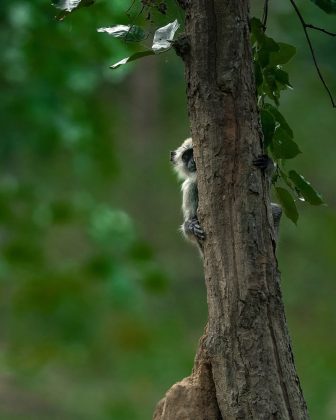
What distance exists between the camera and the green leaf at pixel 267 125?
459 centimetres

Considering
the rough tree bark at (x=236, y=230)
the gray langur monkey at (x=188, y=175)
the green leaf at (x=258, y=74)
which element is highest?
the gray langur monkey at (x=188, y=175)

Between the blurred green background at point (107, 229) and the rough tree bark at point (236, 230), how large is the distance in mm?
376

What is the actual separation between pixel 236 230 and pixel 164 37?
0.82m

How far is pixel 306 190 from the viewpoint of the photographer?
Result: 473 centimetres

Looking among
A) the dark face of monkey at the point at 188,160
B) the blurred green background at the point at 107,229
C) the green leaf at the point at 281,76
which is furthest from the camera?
the blurred green background at the point at 107,229

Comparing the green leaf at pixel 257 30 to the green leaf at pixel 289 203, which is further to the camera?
the green leaf at pixel 289 203

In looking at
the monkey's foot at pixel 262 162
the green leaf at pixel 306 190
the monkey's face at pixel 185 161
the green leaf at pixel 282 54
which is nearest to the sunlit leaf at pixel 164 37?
the green leaf at pixel 282 54

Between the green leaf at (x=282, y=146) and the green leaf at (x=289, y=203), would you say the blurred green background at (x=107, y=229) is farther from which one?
the green leaf at (x=289, y=203)

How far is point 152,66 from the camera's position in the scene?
55.9 ft

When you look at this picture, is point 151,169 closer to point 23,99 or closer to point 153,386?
point 153,386

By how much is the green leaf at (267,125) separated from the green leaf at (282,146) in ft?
0.18

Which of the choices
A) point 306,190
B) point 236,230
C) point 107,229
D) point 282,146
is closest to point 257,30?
point 282,146

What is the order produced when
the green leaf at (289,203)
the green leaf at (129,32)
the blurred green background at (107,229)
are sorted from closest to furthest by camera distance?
1. the green leaf at (129,32)
2. the green leaf at (289,203)
3. the blurred green background at (107,229)

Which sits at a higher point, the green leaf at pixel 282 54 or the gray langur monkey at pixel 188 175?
the gray langur monkey at pixel 188 175
